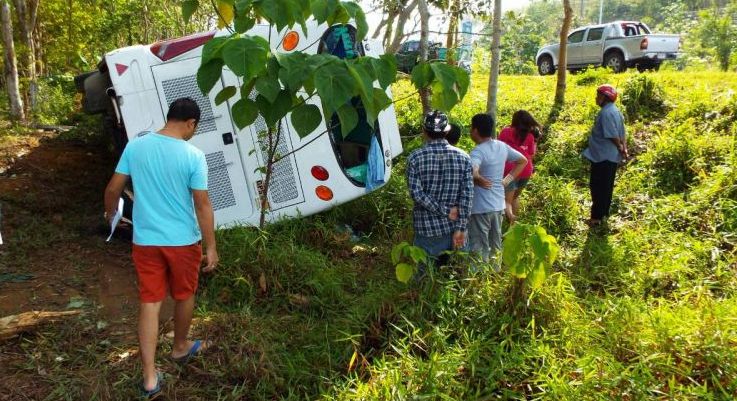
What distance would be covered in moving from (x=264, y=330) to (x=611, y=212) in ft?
13.6

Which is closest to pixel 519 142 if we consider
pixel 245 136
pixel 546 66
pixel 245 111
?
pixel 245 136

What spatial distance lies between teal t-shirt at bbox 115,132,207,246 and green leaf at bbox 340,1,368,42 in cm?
127

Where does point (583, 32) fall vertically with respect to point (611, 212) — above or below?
above

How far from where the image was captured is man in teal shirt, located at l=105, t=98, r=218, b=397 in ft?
9.60

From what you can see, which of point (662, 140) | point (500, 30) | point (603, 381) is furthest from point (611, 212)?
point (603, 381)

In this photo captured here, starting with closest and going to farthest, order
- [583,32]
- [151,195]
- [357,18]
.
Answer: [151,195]
[357,18]
[583,32]

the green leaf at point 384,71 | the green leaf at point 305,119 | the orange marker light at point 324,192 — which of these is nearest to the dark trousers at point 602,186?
the orange marker light at point 324,192

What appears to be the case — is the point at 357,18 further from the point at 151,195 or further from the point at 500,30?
the point at 500,30

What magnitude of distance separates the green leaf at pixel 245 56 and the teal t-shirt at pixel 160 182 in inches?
19.6

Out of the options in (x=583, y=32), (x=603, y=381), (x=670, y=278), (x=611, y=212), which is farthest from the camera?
(x=583, y=32)

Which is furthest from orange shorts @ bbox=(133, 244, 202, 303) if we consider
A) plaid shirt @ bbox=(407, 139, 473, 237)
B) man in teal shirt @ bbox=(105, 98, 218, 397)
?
plaid shirt @ bbox=(407, 139, 473, 237)

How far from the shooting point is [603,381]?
269 cm

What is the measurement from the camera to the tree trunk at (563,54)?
8.41 m

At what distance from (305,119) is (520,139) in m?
2.39
